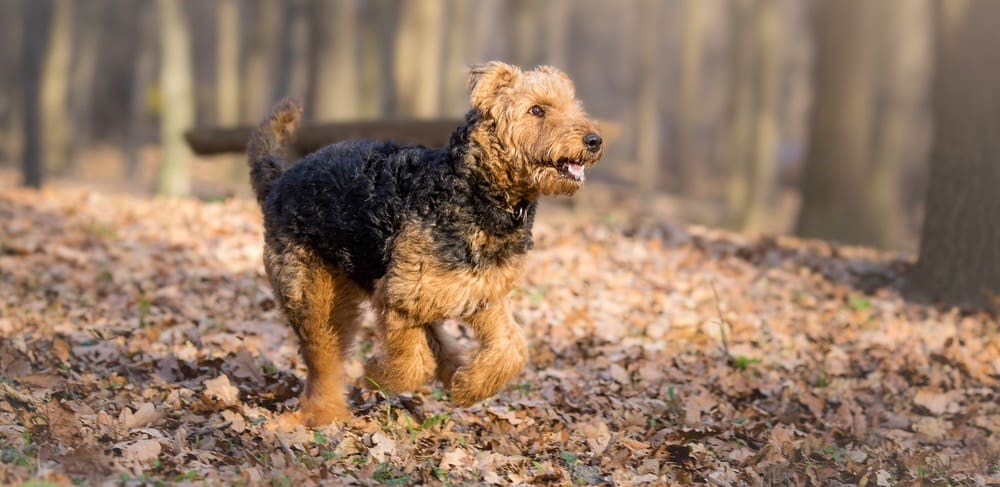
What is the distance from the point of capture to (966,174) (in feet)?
29.8

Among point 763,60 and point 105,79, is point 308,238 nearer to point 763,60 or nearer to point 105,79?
point 763,60

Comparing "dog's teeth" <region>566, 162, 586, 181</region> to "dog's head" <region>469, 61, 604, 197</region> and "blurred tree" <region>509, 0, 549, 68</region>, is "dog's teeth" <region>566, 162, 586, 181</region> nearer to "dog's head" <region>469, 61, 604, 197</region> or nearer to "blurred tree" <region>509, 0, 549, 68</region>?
"dog's head" <region>469, 61, 604, 197</region>

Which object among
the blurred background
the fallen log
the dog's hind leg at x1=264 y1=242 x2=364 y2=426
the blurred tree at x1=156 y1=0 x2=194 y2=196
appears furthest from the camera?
the blurred tree at x1=156 y1=0 x2=194 y2=196

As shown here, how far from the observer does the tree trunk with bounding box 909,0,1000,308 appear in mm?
8828

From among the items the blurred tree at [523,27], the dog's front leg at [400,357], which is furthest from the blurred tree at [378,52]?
the dog's front leg at [400,357]

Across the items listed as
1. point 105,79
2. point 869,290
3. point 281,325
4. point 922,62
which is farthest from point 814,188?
point 105,79

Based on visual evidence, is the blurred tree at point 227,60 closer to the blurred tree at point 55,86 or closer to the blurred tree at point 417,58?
the blurred tree at point 55,86

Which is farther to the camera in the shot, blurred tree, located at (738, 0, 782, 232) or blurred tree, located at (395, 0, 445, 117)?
blurred tree, located at (738, 0, 782, 232)

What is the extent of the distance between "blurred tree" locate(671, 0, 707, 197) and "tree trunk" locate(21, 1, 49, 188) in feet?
55.2

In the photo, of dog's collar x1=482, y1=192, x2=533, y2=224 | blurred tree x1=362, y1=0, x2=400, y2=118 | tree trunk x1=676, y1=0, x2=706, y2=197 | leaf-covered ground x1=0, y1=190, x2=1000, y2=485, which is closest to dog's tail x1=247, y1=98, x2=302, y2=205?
leaf-covered ground x1=0, y1=190, x2=1000, y2=485

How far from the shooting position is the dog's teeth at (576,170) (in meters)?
4.85

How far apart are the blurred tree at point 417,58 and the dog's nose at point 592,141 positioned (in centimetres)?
1264

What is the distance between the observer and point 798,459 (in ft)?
18.0

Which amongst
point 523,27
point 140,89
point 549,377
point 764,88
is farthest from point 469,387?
point 140,89
